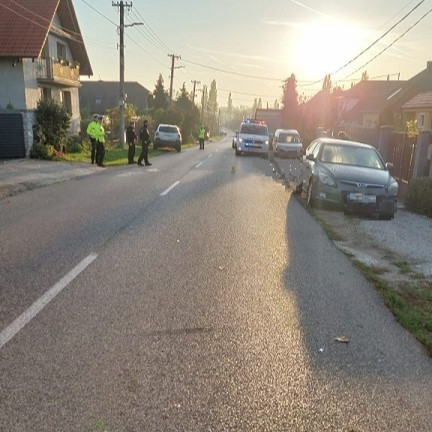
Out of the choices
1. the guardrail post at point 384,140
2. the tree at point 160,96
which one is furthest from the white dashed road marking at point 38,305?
the tree at point 160,96

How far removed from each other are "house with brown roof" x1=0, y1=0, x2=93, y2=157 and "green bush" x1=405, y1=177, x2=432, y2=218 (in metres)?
16.2

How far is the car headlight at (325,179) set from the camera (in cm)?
972

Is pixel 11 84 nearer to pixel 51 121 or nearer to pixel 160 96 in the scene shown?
pixel 51 121

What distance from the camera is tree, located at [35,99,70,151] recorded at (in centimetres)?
2142

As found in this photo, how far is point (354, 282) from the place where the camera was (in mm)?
5332

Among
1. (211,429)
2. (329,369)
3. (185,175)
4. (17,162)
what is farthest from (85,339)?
(17,162)

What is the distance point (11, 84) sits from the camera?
22.5 meters

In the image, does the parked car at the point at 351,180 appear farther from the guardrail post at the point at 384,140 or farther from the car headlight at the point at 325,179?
the guardrail post at the point at 384,140

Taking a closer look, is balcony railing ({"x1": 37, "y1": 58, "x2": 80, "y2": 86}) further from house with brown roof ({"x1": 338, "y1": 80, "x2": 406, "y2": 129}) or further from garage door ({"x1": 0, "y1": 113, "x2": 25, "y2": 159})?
house with brown roof ({"x1": 338, "y1": 80, "x2": 406, "y2": 129})

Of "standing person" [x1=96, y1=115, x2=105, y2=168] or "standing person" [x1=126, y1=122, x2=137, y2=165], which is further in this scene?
"standing person" [x1=126, y1=122, x2=137, y2=165]

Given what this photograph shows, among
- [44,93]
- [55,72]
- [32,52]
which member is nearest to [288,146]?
[55,72]

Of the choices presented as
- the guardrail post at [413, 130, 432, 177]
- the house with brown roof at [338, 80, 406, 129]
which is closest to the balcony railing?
the guardrail post at [413, 130, 432, 177]

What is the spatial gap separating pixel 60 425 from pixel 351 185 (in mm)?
7993

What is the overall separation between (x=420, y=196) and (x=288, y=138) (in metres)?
18.7
